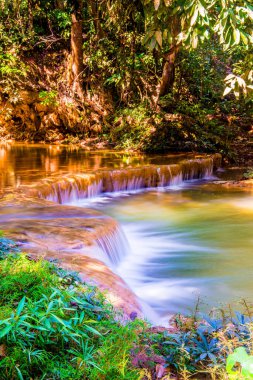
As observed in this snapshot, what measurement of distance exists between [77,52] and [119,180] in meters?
7.01

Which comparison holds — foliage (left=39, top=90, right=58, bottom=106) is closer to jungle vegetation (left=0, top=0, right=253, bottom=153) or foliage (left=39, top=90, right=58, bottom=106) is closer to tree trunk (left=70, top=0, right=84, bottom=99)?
jungle vegetation (left=0, top=0, right=253, bottom=153)

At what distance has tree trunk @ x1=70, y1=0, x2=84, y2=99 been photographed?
14.0m

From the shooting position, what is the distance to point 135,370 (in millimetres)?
2094

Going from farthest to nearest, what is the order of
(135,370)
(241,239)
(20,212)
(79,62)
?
(79,62) → (241,239) → (20,212) → (135,370)

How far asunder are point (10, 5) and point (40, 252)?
13.7 meters

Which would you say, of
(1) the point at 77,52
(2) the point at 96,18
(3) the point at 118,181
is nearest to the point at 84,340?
(3) the point at 118,181

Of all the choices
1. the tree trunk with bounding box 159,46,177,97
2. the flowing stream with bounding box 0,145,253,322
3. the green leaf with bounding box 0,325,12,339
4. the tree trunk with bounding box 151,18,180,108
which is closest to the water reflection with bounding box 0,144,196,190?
the flowing stream with bounding box 0,145,253,322

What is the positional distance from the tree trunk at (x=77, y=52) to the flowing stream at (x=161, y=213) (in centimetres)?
301

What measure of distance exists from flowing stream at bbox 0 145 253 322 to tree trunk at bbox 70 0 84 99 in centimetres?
301

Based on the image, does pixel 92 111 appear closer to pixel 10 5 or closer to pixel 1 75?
pixel 1 75

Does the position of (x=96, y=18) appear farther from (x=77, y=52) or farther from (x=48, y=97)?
(x=48, y=97)

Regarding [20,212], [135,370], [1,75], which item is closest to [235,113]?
[1,75]

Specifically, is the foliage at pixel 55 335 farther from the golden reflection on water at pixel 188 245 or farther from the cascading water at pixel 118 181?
the cascading water at pixel 118 181

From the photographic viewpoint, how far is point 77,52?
1449 cm
